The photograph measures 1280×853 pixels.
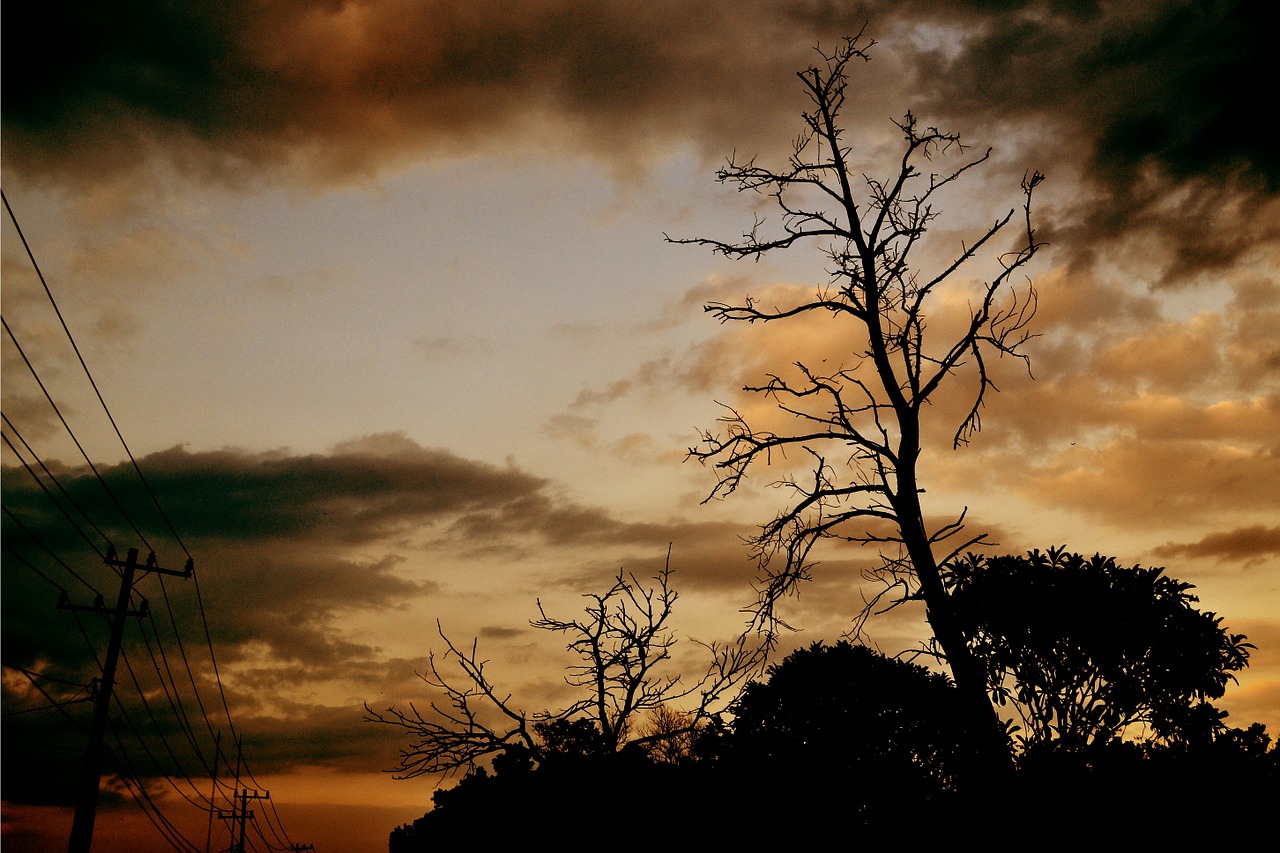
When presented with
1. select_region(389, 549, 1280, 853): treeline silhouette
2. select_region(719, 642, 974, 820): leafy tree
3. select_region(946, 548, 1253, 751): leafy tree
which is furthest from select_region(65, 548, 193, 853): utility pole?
select_region(946, 548, 1253, 751): leafy tree

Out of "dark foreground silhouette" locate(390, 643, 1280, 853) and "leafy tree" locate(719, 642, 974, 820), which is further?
"leafy tree" locate(719, 642, 974, 820)

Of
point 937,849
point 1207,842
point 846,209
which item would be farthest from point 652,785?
point 846,209

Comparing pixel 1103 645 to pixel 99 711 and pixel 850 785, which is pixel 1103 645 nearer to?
pixel 850 785

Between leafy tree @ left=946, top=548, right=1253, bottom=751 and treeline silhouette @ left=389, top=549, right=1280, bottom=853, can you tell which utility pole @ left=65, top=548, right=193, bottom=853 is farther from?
leafy tree @ left=946, top=548, right=1253, bottom=751

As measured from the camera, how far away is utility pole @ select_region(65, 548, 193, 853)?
19.3 metres

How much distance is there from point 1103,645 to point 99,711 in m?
23.2

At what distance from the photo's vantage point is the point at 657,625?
14820 mm

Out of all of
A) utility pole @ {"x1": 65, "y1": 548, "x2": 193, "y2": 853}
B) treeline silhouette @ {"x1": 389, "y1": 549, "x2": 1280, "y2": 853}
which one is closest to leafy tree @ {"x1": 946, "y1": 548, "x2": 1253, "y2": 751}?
treeline silhouette @ {"x1": 389, "y1": 549, "x2": 1280, "y2": 853}

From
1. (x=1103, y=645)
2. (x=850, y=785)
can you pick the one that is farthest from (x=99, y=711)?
(x=1103, y=645)

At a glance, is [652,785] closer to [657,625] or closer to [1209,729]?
[657,625]

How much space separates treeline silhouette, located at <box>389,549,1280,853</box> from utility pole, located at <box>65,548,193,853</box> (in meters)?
7.23

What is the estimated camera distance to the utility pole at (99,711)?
758 inches

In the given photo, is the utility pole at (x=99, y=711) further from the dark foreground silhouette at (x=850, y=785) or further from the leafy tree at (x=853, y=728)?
the leafy tree at (x=853, y=728)

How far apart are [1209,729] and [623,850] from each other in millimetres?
11452
